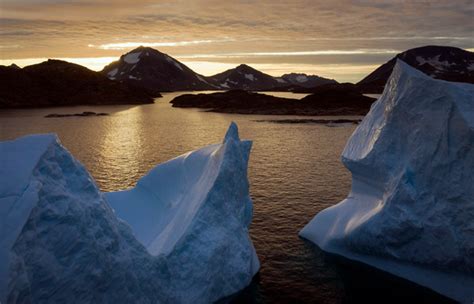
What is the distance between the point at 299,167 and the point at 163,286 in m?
24.5

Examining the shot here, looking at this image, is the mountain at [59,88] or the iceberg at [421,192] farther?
the mountain at [59,88]

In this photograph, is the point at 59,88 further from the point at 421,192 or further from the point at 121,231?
the point at 421,192

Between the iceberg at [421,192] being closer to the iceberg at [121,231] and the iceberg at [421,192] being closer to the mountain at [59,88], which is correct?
the iceberg at [121,231]

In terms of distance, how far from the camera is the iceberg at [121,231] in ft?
26.7

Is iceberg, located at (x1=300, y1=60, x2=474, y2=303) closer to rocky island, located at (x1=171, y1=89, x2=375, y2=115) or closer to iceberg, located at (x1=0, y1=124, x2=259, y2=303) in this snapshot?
iceberg, located at (x1=0, y1=124, x2=259, y2=303)

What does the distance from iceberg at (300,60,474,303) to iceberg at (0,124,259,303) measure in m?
4.99

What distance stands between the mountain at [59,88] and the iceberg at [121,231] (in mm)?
108360

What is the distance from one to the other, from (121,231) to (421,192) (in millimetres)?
→ 10902

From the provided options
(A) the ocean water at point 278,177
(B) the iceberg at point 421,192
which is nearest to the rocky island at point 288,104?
(A) the ocean water at point 278,177

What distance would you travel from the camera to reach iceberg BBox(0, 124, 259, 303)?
8.15 meters

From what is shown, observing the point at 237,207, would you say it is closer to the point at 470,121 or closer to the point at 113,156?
the point at 470,121

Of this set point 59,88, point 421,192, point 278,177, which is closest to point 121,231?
point 421,192

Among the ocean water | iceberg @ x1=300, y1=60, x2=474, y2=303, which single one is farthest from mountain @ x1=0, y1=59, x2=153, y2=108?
iceberg @ x1=300, y1=60, x2=474, y2=303

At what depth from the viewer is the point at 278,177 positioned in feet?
103
